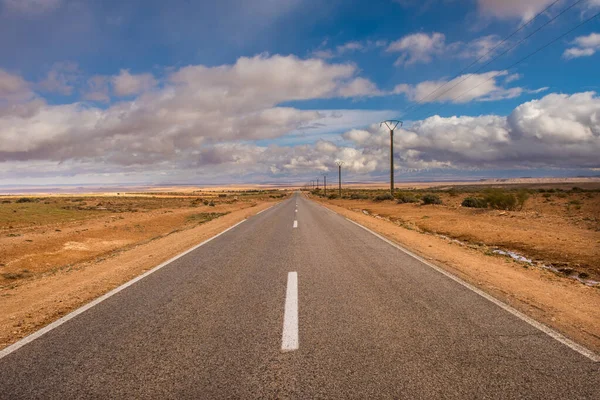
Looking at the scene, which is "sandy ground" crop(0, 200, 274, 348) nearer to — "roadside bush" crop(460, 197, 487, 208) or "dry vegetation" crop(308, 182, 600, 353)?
"dry vegetation" crop(308, 182, 600, 353)

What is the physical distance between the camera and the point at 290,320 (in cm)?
485

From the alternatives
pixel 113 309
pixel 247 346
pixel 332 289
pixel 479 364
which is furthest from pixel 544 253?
pixel 113 309

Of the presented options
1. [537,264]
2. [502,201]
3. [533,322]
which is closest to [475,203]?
[502,201]

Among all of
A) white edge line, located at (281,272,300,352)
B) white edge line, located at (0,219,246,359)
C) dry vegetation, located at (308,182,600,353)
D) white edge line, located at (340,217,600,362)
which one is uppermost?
white edge line, located at (281,272,300,352)

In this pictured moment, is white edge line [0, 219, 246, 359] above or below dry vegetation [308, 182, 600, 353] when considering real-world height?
above

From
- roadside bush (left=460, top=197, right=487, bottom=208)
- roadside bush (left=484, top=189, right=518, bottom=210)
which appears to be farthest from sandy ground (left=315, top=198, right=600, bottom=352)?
roadside bush (left=460, top=197, right=487, bottom=208)

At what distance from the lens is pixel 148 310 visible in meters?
5.45

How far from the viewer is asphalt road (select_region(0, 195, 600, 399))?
327 cm

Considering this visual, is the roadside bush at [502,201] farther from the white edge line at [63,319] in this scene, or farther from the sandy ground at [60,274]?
the white edge line at [63,319]

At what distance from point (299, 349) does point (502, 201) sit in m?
30.4

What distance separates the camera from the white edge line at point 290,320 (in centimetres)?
410

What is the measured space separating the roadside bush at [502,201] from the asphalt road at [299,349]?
26.4 m

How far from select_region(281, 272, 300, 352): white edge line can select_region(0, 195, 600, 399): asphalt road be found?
0.9 inches

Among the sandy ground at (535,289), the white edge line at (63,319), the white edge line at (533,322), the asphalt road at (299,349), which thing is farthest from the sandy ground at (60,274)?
the sandy ground at (535,289)
